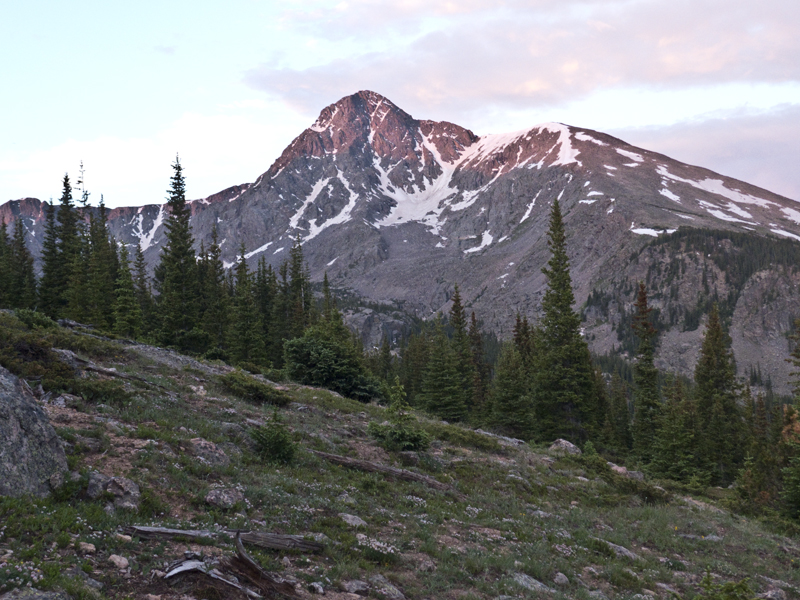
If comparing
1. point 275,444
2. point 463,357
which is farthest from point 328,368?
point 463,357

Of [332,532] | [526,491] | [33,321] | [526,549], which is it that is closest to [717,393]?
[526,491]

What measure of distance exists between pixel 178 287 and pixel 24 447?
127 feet

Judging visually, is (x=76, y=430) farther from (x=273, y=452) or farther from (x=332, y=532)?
(x=332, y=532)

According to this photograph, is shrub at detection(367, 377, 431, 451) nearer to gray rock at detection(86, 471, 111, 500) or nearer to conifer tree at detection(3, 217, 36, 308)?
gray rock at detection(86, 471, 111, 500)

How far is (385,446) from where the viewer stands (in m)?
18.2

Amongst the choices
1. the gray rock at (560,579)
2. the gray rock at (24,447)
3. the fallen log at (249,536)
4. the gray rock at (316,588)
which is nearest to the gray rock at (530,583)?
the gray rock at (560,579)

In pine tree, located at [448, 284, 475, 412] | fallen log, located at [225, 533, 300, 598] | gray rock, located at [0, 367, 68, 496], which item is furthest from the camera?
pine tree, located at [448, 284, 475, 412]

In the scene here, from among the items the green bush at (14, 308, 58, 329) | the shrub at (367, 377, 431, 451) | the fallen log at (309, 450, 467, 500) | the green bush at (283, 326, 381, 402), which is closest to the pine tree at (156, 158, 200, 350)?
the green bush at (283, 326, 381, 402)

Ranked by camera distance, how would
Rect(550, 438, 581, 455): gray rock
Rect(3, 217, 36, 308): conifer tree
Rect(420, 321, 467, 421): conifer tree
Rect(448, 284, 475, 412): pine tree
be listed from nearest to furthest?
1. Rect(550, 438, 581, 455): gray rock
2. Rect(420, 321, 467, 421): conifer tree
3. Rect(3, 217, 36, 308): conifer tree
4. Rect(448, 284, 475, 412): pine tree

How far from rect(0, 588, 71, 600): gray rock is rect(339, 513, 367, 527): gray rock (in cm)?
572

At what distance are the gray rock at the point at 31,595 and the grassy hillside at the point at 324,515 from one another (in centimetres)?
19

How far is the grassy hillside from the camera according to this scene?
7258 millimetres

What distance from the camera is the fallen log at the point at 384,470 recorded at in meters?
14.8

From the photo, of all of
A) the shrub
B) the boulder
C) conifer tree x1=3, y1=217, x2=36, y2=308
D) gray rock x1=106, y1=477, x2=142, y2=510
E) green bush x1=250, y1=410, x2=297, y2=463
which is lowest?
the boulder
